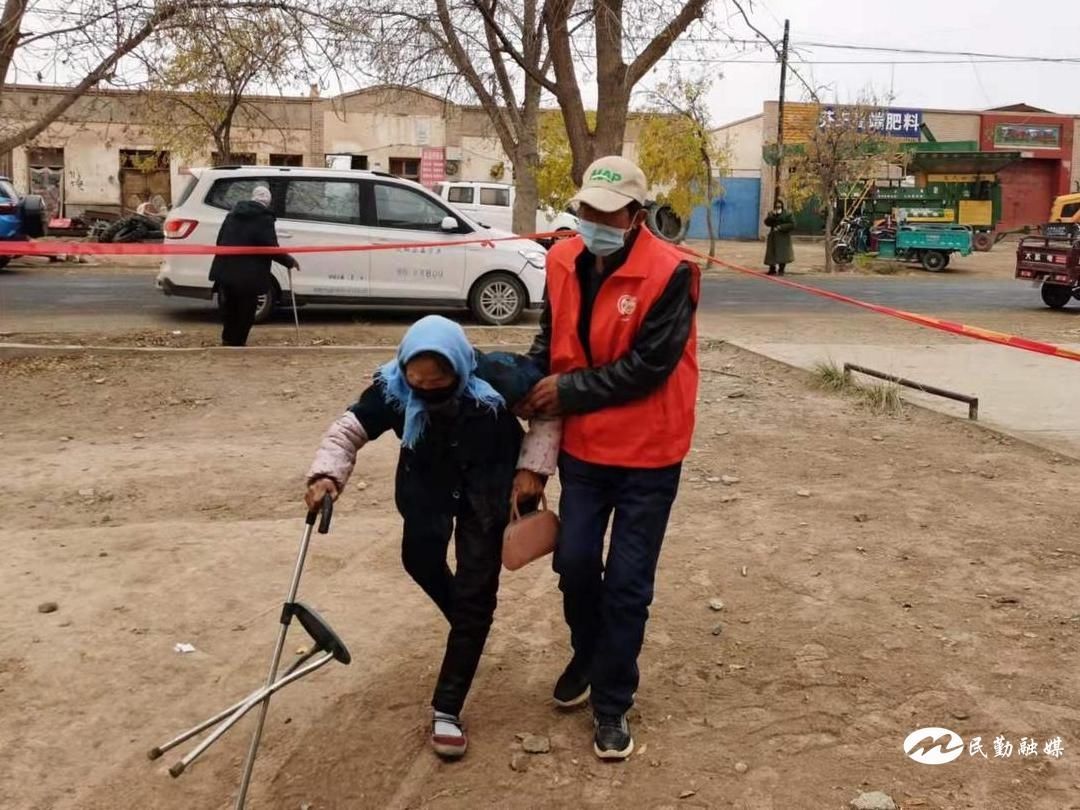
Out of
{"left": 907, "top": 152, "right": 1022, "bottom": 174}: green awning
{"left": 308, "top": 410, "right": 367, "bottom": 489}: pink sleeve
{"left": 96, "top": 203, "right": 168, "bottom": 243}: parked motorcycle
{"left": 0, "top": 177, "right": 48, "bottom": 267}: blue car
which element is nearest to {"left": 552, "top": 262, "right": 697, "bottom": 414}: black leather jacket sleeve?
{"left": 308, "top": 410, "right": 367, "bottom": 489}: pink sleeve

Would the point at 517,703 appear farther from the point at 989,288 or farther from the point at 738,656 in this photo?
the point at 989,288

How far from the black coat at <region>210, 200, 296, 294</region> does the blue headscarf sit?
722 cm

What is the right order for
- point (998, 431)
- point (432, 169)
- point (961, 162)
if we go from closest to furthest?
point (998, 431) < point (961, 162) < point (432, 169)

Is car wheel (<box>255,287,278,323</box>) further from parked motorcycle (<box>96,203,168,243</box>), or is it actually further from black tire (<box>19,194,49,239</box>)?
parked motorcycle (<box>96,203,168,243</box>)

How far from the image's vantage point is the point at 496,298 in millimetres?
12633

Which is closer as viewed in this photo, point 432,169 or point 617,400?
point 617,400

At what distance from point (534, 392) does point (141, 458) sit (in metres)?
4.00

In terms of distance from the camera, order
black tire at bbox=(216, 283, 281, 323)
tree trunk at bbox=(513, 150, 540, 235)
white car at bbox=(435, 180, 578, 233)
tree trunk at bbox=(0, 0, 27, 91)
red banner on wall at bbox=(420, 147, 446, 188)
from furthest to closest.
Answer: red banner on wall at bbox=(420, 147, 446, 188)
white car at bbox=(435, 180, 578, 233)
tree trunk at bbox=(513, 150, 540, 235)
black tire at bbox=(216, 283, 281, 323)
tree trunk at bbox=(0, 0, 27, 91)

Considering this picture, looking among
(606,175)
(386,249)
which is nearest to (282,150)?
(386,249)

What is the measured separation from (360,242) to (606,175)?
9.35m

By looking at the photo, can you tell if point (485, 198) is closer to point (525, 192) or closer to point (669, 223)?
point (525, 192)

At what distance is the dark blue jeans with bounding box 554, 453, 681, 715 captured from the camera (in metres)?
3.10

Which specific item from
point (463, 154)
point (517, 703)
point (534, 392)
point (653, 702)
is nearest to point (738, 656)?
point (653, 702)

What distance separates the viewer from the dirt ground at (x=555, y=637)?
3037 millimetres
